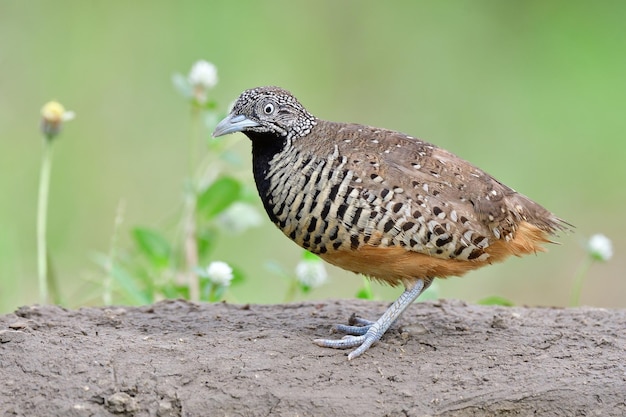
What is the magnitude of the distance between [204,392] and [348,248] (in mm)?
1088

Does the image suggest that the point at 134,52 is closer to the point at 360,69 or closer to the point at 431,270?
the point at 360,69

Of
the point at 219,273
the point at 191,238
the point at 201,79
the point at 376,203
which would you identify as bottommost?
the point at 219,273

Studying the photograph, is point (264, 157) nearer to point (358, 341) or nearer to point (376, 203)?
point (376, 203)

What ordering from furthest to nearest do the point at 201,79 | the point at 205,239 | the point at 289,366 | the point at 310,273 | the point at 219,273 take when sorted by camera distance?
the point at 205,239
the point at 201,79
the point at 310,273
the point at 219,273
the point at 289,366

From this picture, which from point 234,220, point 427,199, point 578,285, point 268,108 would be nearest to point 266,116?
point 268,108

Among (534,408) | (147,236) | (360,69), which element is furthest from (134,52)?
(534,408)

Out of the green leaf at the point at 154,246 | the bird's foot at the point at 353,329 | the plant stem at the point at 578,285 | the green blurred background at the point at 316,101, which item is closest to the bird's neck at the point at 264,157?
the bird's foot at the point at 353,329

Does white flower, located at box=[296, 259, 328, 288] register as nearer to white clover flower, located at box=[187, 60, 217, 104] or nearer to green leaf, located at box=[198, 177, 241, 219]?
green leaf, located at box=[198, 177, 241, 219]

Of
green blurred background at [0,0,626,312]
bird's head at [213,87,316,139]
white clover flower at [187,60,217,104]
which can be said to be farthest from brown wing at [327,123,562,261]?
green blurred background at [0,0,626,312]

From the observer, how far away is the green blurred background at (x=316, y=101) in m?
10.2

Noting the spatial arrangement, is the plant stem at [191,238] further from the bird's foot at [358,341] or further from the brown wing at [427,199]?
the bird's foot at [358,341]

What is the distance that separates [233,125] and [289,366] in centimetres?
132

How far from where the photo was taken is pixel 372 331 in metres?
5.47

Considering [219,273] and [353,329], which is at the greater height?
Answer: [219,273]
